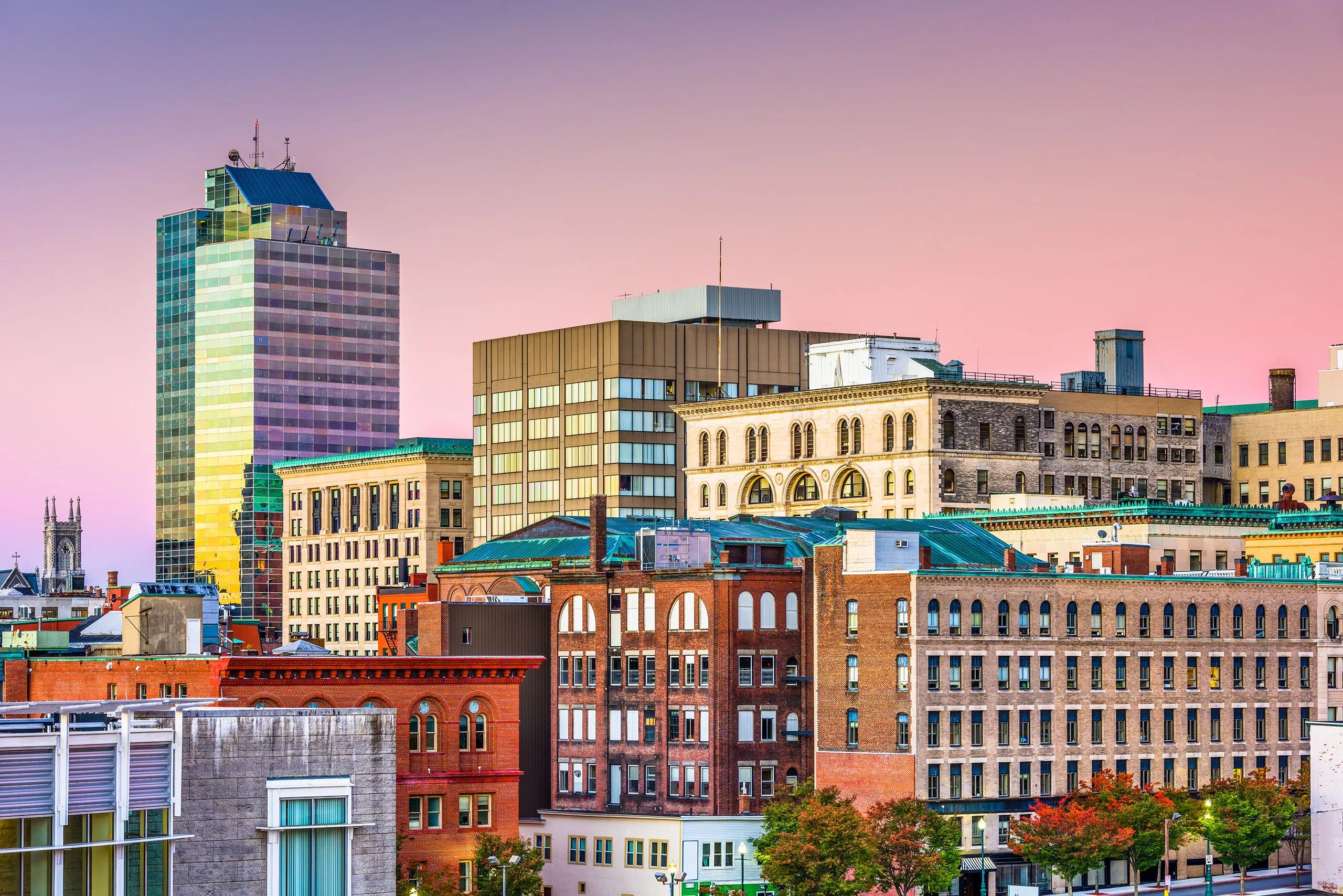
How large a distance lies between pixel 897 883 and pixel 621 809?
21.7 meters

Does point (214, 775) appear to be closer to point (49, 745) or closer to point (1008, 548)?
point (49, 745)

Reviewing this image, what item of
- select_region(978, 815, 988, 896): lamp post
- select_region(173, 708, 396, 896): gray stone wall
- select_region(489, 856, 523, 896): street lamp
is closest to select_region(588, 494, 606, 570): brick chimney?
select_region(978, 815, 988, 896): lamp post

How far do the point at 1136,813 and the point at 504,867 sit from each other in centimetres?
3723

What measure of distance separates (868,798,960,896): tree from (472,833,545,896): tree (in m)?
17.8

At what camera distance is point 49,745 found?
5281 centimetres

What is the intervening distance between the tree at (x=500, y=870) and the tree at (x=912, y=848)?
1776cm

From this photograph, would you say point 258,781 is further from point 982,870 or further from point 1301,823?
point 1301,823

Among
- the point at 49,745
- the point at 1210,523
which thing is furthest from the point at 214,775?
the point at 1210,523

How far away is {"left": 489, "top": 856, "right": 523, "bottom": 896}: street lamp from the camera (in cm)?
12044

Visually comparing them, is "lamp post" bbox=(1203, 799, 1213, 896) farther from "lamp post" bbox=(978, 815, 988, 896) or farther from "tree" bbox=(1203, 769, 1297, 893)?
"lamp post" bbox=(978, 815, 988, 896)

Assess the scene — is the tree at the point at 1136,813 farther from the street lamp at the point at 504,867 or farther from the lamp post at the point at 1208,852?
the street lamp at the point at 504,867

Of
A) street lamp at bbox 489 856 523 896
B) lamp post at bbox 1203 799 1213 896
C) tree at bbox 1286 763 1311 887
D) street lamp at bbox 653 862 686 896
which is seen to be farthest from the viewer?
tree at bbox 1286 763 1311 887

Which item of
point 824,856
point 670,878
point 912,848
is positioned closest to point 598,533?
point 670,878

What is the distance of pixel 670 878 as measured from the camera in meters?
134
